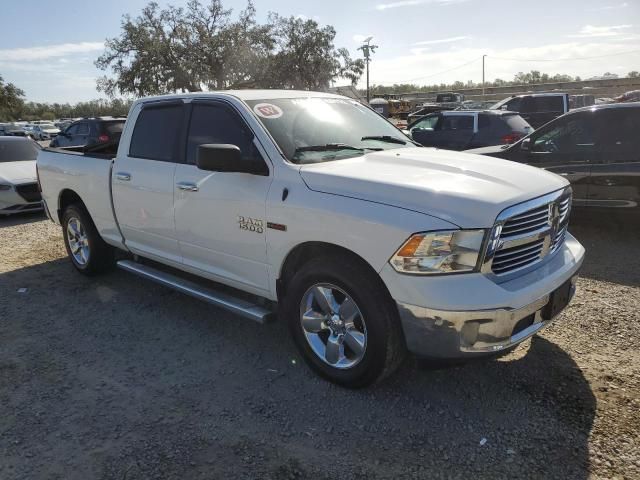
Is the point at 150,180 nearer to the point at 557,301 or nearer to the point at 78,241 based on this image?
the point at 78,241

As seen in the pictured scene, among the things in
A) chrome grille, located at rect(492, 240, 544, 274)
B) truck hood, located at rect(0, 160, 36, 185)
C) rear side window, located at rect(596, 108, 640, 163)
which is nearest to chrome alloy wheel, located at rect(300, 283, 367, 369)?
chrome grille, located at rect(492, 240, 544, 274)

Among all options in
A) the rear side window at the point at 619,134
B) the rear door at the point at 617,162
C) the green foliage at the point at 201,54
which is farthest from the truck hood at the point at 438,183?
the green foliage at the point at 201,54

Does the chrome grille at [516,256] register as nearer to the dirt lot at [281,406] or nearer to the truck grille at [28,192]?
the dirt lot at [281,406]

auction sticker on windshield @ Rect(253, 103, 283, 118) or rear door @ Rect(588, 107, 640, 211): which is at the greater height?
auction sticker on windshield @ Rect(253, 103, 283, 118)

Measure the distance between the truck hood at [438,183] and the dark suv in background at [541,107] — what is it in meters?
14.0

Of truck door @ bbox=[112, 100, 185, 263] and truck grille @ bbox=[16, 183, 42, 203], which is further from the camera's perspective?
truck grille @ bbox=[16, 183, 42, 203]

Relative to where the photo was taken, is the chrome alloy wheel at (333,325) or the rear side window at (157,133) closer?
the chrome alloy wheel at (333,325)

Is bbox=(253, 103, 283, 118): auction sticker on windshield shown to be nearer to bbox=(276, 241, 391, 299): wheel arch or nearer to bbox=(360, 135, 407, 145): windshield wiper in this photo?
bbox=(360, 135, 407, 145): windshield wiper

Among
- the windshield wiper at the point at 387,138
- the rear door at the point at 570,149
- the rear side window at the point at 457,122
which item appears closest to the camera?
the windshield wiper at the point at 387,138

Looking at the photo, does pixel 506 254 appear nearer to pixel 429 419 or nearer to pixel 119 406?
pixel 429 419

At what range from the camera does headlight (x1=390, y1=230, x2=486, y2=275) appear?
277cm

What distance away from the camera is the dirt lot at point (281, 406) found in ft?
8.93

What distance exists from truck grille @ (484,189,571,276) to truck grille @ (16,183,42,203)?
899 centimetres

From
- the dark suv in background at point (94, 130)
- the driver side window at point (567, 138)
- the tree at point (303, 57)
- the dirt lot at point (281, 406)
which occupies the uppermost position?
the tree at point (303, 57)
